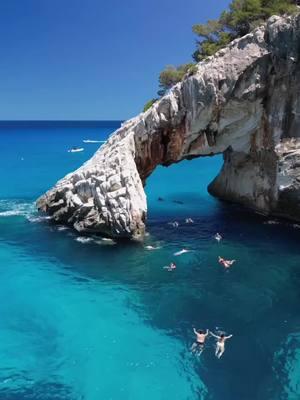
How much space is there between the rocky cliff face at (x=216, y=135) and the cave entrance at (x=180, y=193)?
5663 mm

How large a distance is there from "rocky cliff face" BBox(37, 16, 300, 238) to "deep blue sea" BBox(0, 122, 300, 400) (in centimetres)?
199

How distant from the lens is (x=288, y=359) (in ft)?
59.9

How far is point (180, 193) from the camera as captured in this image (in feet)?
171

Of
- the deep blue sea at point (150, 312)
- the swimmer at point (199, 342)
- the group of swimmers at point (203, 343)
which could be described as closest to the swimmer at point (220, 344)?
the group of swimmers at point (203, 343)

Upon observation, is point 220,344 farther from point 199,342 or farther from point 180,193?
point 180,193

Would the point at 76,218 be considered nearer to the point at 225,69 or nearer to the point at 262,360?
the point at 225,69

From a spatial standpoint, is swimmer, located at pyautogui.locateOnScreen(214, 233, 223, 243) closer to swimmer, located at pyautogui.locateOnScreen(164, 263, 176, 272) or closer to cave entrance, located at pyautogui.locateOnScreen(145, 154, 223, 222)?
swimmer, located at pyautogui.locateOnScreen(164, 263, 176, 272)

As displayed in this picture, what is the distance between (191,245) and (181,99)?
11351 millimetres

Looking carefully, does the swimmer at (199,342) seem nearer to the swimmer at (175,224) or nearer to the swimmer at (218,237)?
the swimmer at (218,237)

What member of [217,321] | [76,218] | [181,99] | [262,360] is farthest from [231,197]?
[262,360]

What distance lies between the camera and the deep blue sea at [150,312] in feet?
56.0

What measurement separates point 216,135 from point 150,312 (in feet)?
60.2

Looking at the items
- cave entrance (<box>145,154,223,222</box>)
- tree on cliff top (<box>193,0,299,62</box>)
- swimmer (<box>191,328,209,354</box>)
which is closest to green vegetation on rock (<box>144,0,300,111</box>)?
tree on cliff top (<box>193,0,299,62</box>)

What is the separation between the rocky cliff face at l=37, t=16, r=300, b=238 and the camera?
31.9m
